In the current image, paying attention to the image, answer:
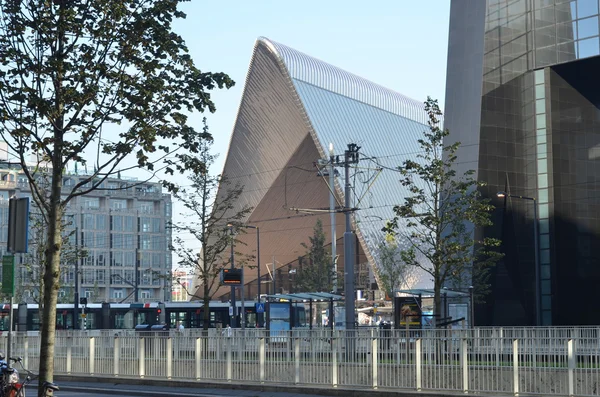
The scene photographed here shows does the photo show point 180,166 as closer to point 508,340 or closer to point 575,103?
point 508,340

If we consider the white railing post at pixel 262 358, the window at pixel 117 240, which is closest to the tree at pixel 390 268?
the window at pixel 117 240

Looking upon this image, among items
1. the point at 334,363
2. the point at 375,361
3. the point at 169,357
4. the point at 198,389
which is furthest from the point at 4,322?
the point at 375,361

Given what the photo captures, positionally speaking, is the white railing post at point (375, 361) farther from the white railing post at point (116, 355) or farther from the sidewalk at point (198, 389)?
the white railing post at point (116, 355)

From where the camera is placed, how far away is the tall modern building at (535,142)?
5325 cm

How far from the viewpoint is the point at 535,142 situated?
5547cm

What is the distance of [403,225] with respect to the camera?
350ft

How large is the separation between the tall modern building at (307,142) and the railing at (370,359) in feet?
221

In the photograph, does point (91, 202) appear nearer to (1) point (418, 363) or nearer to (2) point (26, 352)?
(2) point (26, 352)

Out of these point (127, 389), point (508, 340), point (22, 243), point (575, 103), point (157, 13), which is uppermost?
point (575, 103)

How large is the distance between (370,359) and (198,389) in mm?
5717

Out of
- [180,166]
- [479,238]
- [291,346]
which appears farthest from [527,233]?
[180,166]

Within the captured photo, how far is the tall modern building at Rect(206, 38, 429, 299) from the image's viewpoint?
331 ft

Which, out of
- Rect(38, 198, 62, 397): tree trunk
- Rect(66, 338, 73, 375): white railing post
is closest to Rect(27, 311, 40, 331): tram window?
Rect(66, 338, 73, 375): white railing post

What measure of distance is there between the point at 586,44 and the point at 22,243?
44036 millimetres
